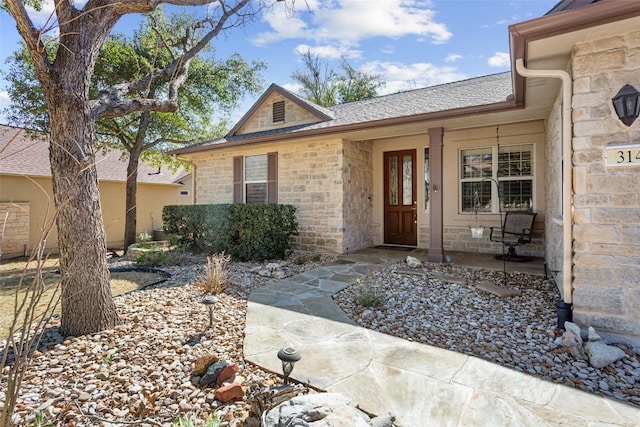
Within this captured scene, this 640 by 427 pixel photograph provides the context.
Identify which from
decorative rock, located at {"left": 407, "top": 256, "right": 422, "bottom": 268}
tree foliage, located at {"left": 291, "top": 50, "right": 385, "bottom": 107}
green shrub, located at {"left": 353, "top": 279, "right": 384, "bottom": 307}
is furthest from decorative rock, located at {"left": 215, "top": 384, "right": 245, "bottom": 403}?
tree foliage, located at {"left": 291, "top": 50, "right": 385, "bottom": 107}

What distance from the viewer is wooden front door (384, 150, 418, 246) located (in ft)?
26.1

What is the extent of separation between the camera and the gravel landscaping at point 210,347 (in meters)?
2.17

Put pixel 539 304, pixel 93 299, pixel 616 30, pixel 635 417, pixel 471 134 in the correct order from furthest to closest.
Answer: pixel 471 134
pixel 539 304
pixel 93 299
pixel 616 30
pixel 635 417

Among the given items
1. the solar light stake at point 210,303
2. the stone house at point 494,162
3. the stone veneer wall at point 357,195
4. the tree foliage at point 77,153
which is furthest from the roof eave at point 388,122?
the solar light stake at point 210,303

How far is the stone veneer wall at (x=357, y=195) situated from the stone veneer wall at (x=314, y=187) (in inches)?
6.7

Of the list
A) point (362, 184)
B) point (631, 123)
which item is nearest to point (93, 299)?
point (631, 123)

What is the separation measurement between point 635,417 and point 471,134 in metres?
6.07

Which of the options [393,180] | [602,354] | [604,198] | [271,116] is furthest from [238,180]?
[602,354]

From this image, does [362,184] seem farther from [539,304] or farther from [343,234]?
[539,304]

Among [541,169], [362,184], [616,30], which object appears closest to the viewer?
[616,30]

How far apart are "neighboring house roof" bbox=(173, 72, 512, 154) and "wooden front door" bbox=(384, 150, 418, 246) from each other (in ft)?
4.39

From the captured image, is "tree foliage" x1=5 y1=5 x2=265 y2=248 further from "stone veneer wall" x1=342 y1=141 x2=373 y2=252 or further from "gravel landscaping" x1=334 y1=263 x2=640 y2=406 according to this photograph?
"gravel landscaping" x1=334 y1=263 x2=640 y2=406

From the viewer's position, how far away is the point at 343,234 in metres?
7.29

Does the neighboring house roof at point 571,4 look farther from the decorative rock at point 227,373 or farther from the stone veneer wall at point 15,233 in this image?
the stone veneer wall at point 15,233
